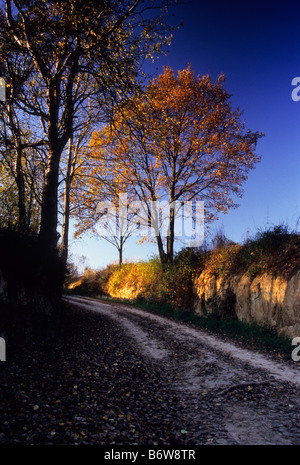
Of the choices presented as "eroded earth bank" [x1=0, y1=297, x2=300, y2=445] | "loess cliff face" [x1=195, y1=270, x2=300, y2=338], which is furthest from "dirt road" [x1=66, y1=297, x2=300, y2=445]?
"loess cliff face" [x1=195, y1=270, x2=300, y2=338]


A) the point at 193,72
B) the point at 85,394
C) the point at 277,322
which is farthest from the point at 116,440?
the point at 193,72

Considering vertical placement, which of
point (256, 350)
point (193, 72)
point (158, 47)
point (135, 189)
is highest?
point (193, 72)

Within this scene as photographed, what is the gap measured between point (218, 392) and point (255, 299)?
714 centimetres

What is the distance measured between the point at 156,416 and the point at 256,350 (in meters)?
5.68

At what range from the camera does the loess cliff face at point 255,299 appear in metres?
10.5

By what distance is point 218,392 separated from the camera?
6.03 metres

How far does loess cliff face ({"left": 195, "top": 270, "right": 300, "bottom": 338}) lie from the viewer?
1048 cm

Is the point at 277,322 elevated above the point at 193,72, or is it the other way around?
the point at 193,72

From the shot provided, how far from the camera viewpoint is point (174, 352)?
9.10m

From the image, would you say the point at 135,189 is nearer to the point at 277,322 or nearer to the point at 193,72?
the point at 193,72

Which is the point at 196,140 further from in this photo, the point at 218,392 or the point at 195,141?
the point at 218,392

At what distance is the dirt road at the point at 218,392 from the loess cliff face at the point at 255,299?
Result: 2320 millimetres

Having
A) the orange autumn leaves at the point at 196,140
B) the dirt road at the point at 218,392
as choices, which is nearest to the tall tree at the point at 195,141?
the orange autumn leaves at the point at 196,140

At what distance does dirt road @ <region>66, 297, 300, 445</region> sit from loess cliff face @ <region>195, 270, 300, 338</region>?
2320 mm
